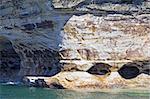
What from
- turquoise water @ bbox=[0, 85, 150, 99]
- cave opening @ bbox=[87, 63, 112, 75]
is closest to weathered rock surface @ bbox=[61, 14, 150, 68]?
cave opening @ bbox=[87, 63, 112, 75]

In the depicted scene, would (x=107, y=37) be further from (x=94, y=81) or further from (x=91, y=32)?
(x=94, y=81)

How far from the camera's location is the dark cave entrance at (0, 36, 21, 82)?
110ft

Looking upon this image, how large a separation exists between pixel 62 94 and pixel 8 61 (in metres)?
9.83

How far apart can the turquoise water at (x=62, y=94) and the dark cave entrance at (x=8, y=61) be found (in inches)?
255

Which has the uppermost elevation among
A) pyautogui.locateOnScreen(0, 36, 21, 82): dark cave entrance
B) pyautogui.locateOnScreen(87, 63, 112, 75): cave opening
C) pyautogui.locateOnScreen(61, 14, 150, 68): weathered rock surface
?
pyautogui.locateOnScreen(61, 14, 150, 68): weathered rock surface

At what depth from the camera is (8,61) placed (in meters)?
33.5

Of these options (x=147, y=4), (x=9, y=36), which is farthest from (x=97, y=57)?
(x=9, y=36)

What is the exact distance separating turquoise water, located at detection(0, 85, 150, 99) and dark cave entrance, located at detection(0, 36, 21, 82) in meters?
6.48

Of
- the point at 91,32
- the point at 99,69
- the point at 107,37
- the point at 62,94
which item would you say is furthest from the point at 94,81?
the point at 62,94

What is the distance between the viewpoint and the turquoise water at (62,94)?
23.3 metres

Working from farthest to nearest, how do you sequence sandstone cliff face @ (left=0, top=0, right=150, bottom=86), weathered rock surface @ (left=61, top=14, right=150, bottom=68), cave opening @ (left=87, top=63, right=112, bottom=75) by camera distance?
1. weathered rock surface @ (left=61, top=14, right=150, bottom=68)
2. sandstone cliff face @ (left=0, top=0, right=150, bottom=86)
3. cave opening @ (left=87, top=63, right=112, bottom=75)

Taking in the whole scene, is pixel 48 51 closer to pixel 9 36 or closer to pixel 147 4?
pixel 9 36

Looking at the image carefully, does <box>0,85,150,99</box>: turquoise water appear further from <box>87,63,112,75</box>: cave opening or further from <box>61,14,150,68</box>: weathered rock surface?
<box>61,14,150,68</box>: weathered rock surface

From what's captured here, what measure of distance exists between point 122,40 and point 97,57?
1.52 metres
